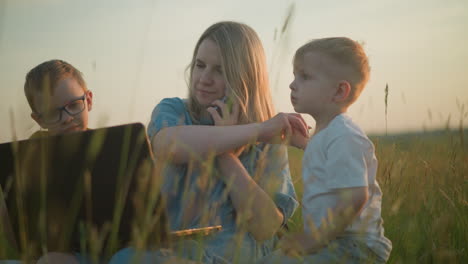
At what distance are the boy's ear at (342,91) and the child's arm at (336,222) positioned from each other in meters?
0.47

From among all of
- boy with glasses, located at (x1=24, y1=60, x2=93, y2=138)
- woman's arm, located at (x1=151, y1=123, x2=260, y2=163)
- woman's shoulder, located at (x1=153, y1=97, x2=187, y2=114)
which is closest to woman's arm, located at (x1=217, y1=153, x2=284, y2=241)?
woman's arm, located at (x1=151, y1=123, x2=260, y2=163)

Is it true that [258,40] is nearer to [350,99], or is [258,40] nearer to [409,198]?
[350,99]

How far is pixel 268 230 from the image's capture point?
2195 millimetres

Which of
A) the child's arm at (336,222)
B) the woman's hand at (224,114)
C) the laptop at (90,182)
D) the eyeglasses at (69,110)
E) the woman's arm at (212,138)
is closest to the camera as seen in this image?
the laptop at (90,182)

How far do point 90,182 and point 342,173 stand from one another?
0.92 metres

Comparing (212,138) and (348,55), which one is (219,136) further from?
(348,55)

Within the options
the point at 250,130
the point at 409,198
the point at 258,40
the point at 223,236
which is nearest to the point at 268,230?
the point at 223,236

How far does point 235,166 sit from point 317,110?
44 cm

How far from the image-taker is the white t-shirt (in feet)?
6.20

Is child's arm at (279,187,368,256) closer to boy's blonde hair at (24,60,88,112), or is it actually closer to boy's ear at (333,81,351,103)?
boy's ear at (333,81,351,103)

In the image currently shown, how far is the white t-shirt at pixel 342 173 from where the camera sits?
1891 mm

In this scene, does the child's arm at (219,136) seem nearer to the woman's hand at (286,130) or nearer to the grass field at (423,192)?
the woman's hand at (286,130)

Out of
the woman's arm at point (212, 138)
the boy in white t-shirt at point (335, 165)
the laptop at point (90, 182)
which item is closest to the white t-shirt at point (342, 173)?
the boy in white t-shirt at point (335, 165)

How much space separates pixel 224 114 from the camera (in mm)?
2213
